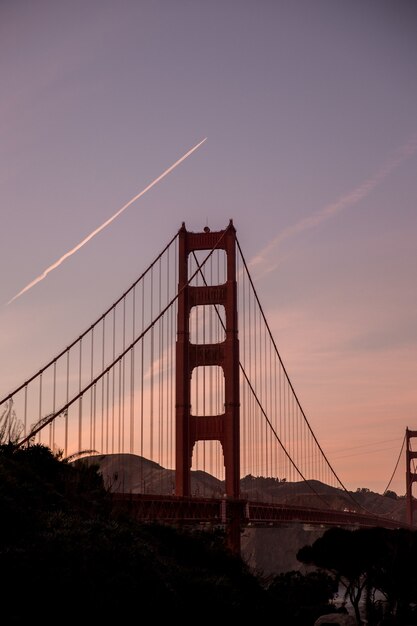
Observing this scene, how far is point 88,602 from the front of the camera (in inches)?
711

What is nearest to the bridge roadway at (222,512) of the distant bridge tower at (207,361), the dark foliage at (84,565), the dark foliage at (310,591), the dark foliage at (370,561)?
the distant bridge tower at (207,361)

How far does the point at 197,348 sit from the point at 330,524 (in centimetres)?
1701

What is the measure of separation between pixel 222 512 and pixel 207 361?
964 cm

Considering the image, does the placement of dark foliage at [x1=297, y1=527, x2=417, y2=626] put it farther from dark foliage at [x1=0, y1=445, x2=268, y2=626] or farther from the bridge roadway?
dark foliage at [x1=0, y1=445, x2=268, y2=626]

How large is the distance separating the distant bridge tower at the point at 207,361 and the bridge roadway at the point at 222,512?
1.69 m

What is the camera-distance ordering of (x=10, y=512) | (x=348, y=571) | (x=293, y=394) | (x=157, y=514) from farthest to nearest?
(x=293, y=394), (x=348, y=571), (x=157, y=514), (x=10, y=512)

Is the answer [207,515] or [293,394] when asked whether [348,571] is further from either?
[293,394]

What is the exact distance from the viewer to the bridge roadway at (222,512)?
41.7m

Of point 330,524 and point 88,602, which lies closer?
point 88,602

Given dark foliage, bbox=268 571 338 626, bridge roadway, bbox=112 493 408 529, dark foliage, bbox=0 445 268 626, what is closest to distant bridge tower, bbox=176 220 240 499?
bridge roadway, bbox=112 493 408 529

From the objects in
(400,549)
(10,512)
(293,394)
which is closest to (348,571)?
(400,549)

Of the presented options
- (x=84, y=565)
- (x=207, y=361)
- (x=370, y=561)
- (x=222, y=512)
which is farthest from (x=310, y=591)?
(x=84, y=565)

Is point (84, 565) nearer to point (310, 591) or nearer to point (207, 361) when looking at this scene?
point (207, 361)

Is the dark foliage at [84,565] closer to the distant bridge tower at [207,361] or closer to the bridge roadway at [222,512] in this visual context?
the bridge roadway at [222,512]
